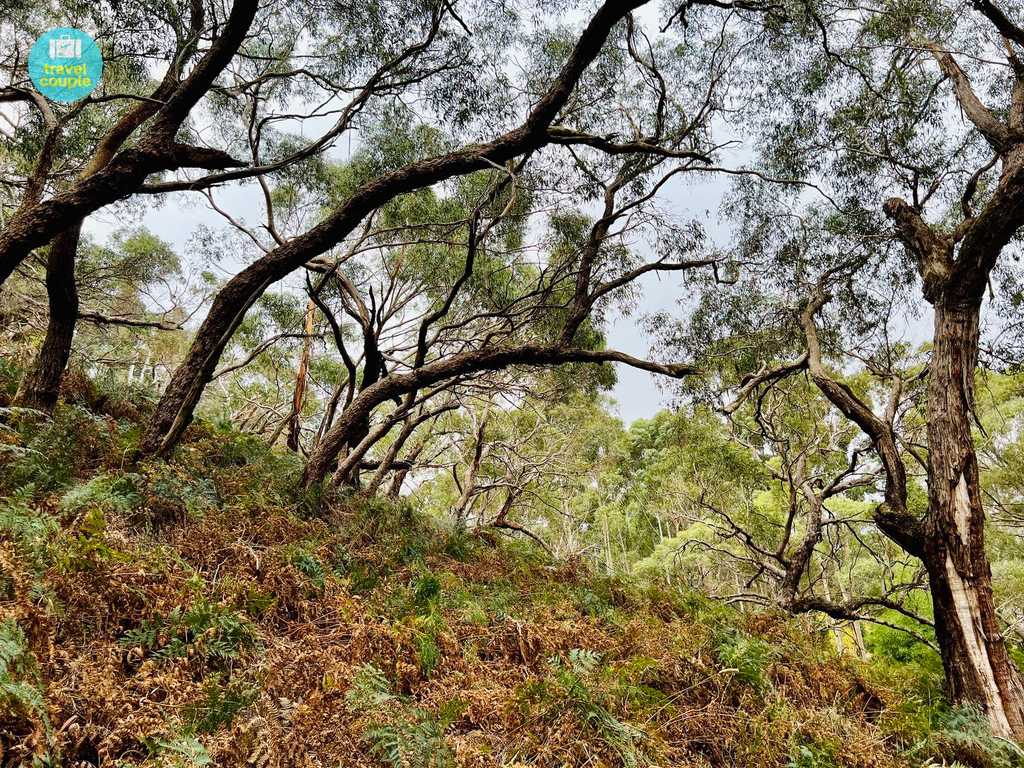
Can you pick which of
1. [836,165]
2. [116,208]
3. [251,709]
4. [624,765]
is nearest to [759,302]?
[836,165]

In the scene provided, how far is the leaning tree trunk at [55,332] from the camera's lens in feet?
18.2

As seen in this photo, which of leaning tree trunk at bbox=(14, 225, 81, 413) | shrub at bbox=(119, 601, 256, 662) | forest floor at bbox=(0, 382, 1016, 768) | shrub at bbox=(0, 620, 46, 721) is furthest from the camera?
leaning tree trunk at bbox=(14, 225, 81, 413)

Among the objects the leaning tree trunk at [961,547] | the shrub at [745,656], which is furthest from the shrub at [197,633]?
the leaning tree trunk at [961,547]

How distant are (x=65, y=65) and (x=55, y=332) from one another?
3858 millimetres

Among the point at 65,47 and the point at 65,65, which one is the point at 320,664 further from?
the point at 65,47

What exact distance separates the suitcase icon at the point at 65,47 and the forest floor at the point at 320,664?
5.03 m

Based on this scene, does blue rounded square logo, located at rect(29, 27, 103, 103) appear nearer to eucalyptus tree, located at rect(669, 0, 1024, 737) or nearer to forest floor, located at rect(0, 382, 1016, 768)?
forest floor, located at rect(0, 382, 1016, 768)

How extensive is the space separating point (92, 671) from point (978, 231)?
298 inches

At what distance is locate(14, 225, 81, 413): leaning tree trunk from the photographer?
18.2 feet

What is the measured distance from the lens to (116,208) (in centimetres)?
959

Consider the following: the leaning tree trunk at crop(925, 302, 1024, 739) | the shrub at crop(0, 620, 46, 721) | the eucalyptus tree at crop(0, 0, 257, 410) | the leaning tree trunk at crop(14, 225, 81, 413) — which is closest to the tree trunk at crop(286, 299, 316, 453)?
the eucalyptus tree at crop(0, 0, 257, 410)

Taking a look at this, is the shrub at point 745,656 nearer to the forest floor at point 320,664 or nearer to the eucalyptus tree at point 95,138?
the forest floor at point 320,664

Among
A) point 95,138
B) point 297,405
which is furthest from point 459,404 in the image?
point 95,138

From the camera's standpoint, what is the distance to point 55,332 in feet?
18.7
